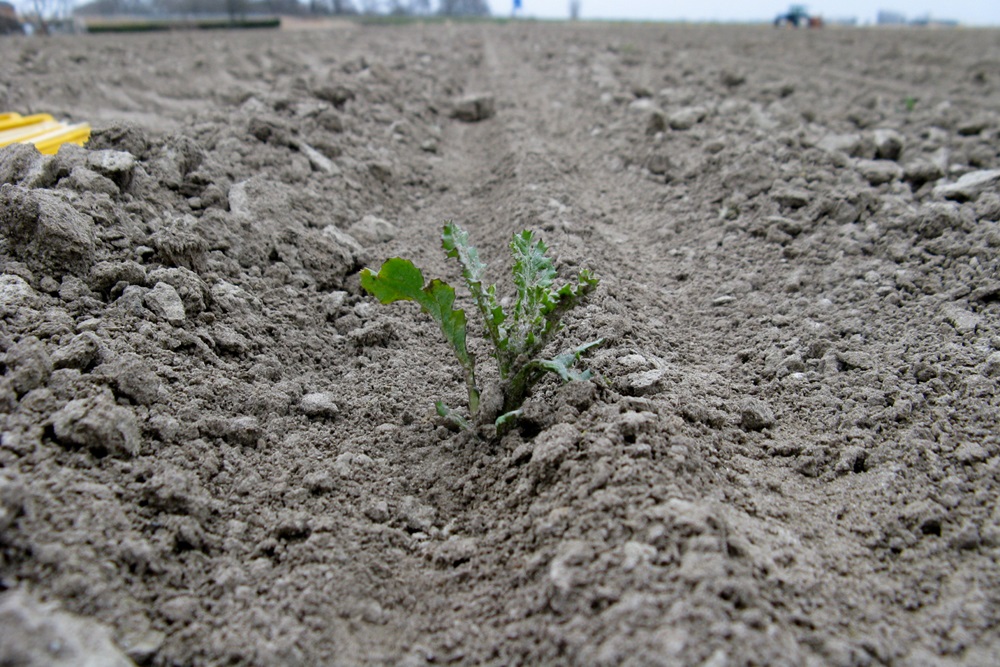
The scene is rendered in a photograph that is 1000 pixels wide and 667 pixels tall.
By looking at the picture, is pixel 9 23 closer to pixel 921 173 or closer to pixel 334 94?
pixel 334 94

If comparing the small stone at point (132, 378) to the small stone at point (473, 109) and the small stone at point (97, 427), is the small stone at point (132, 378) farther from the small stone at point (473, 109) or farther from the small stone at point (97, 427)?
the small stone at point (473, 109)

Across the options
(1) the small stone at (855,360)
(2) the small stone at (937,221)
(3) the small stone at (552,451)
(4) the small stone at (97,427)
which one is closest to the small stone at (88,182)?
(4) the small stone at (97,427)

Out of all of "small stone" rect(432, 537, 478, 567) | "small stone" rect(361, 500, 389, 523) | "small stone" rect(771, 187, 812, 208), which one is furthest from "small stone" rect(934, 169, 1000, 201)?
"small stone" rect(361, 500, 389, 523)

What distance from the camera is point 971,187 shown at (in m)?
3.52

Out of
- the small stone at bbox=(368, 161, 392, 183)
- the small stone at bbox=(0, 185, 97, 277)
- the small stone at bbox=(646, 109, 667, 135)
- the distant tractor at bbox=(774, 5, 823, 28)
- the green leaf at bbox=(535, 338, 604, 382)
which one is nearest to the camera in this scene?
the green leaf at bbox=(535, 338, 604, 382)

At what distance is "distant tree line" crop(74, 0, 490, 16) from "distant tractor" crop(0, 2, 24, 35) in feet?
16.7

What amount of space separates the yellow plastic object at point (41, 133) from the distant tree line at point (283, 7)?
18205 millimetres

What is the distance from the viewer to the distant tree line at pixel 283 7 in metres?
20.8

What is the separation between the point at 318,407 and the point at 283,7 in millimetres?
30018

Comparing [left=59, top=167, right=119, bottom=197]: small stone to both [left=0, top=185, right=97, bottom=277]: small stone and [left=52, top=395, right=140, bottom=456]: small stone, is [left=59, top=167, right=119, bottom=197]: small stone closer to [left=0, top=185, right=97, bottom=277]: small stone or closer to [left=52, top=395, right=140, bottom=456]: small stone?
[left=0, top=185, right=97, bottom=277]: small stone

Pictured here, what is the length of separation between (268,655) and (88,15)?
2650cm

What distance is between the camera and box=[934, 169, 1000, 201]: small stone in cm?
348

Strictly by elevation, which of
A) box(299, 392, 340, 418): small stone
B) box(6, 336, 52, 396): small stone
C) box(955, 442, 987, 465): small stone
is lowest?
box(955, 442, 987, 465): small stone

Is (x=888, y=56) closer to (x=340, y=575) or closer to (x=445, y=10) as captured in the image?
(x=340, y=575)
